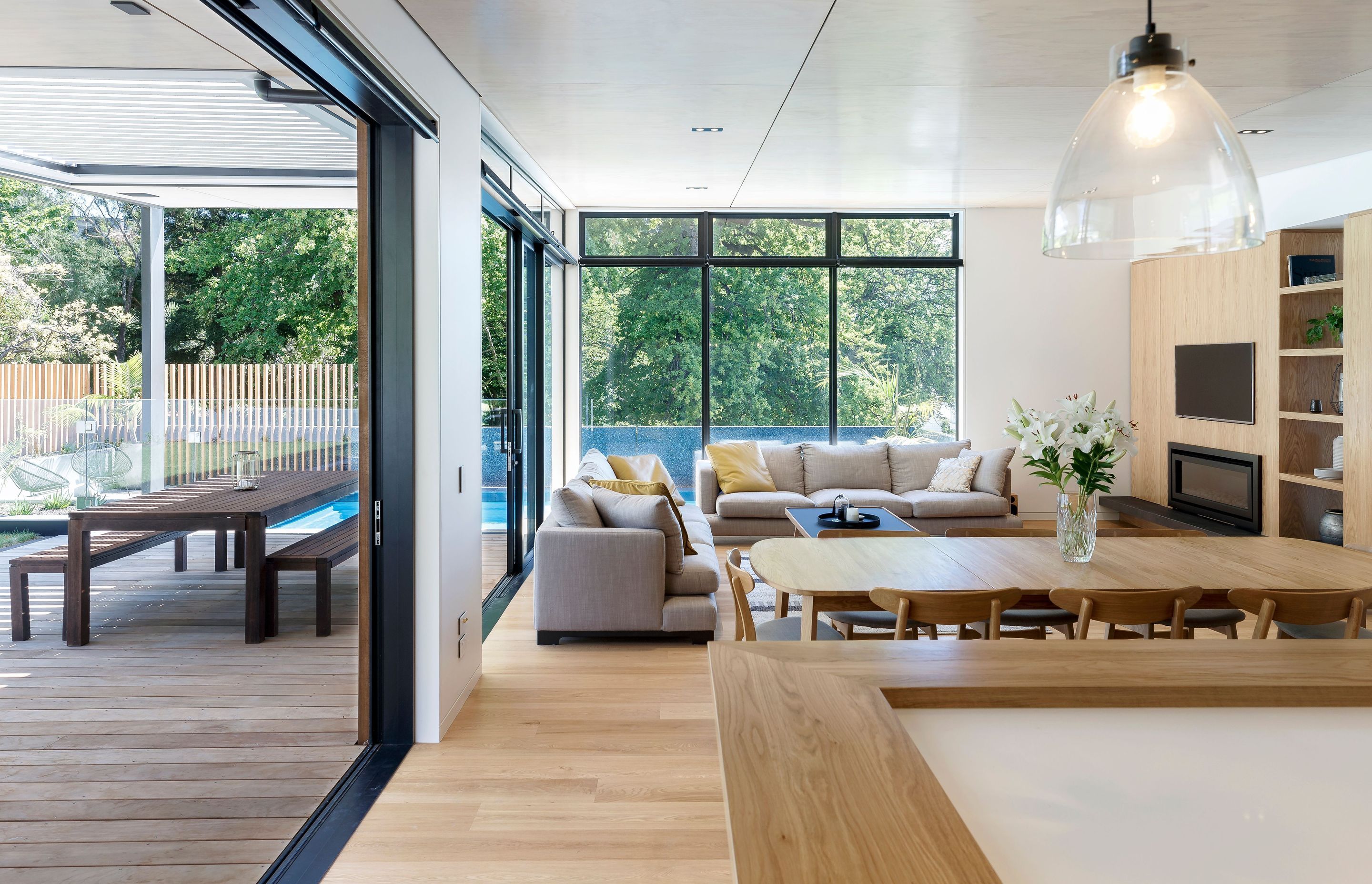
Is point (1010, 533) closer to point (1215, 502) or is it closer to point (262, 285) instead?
point (262, 285)

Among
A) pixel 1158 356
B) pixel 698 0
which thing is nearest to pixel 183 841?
pixel 698 0

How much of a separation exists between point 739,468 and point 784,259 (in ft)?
6.37

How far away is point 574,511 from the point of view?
4.35 m

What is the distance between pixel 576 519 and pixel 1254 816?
353cm

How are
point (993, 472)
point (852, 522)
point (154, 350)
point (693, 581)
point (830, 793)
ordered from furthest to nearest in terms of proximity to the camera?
point (993, 472), point (852, 522), point (693, 581), point (154, 350), point (830, 793)

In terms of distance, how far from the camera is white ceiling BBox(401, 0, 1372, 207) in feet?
10.1

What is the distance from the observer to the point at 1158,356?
23.7 feet

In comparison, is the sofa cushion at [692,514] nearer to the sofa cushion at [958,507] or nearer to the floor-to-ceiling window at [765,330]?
the floor-to-ceiling window at [765,330]

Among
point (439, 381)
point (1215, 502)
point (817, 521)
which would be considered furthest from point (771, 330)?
point (439, 381)

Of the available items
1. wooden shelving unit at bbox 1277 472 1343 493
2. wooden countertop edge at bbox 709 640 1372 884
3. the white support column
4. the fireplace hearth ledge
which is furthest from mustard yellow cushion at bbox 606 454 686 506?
wooden countertop edge at bbox 709 640 1372 884

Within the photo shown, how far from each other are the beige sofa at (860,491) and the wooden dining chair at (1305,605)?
3.70 m

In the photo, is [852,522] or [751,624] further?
[852,522]

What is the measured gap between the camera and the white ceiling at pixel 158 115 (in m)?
1.55

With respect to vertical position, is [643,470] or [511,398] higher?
[511,398]
